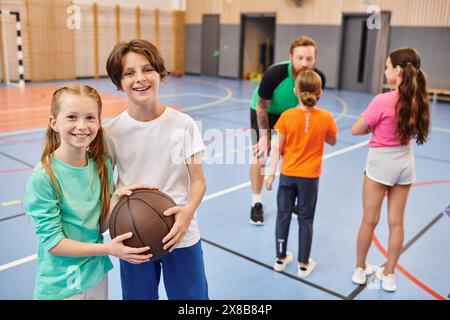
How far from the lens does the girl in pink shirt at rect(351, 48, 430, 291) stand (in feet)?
9.79

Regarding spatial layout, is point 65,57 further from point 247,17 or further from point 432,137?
point 432,137

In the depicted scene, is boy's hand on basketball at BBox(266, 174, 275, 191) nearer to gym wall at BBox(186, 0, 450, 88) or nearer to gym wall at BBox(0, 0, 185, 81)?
gym wall at BBox(186, 0, 450, 88)

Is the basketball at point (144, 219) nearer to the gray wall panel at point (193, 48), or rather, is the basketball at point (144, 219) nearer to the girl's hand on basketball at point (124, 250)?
the girl's hand on basketball at point (124, 250)

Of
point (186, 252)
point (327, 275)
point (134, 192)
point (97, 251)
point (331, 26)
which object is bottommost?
point (327, 275)

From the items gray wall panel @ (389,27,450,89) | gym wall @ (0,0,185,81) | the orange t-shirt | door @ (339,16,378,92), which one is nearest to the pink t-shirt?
the orange t-shirt

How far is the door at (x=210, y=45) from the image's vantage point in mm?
19078

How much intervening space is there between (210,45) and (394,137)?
56.3ft

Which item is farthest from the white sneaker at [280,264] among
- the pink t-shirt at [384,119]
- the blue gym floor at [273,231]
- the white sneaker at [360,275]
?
the pink t-shirt at [384,119]

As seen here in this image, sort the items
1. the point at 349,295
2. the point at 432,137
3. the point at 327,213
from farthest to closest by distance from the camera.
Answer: the point at 432,137 → the point at 327,213 → the point at 349,295

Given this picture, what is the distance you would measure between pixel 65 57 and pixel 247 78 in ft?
23.7

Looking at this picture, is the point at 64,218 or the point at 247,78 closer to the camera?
the point at 64,218

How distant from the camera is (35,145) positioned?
24.0ft

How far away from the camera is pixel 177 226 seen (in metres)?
2.00

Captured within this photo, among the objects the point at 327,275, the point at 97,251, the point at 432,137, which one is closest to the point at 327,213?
the point at 327,275
